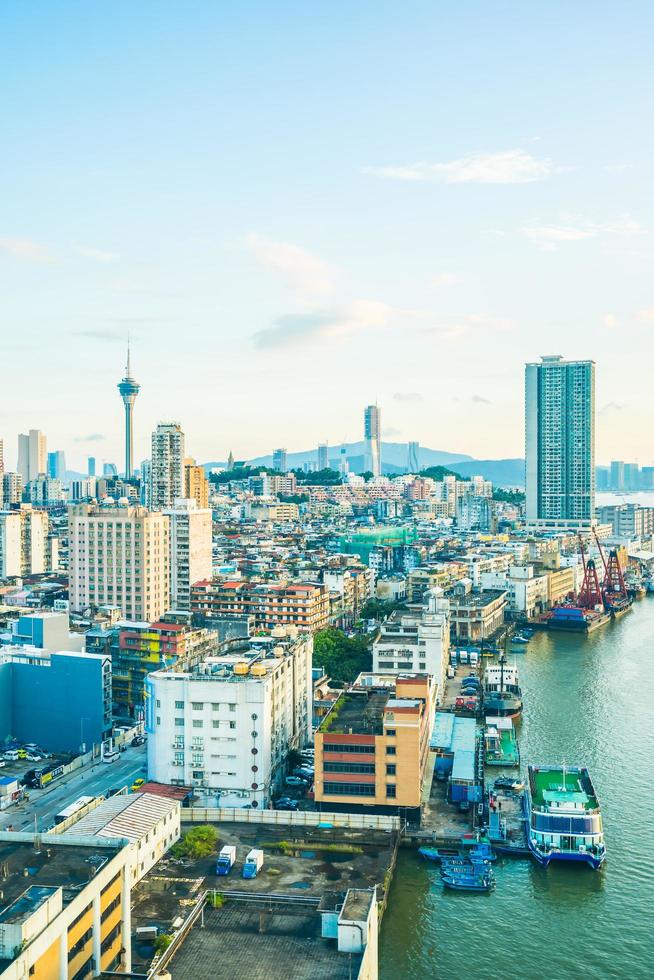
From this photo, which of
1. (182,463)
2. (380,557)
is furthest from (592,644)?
(182,463)

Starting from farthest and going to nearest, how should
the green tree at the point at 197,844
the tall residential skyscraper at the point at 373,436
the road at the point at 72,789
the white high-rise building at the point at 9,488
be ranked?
the tall residential skyscraper at the point at 373,436 < the white high-rise building at the point at 9,488 < the road at the point at 72,789 < the green tree at the point at 197,844

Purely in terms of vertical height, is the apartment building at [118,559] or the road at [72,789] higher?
the apartment building at [118,559]

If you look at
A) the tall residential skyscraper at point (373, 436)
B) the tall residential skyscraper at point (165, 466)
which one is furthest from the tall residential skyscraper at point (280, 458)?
the tall residential skyscraper at point (165, 466)

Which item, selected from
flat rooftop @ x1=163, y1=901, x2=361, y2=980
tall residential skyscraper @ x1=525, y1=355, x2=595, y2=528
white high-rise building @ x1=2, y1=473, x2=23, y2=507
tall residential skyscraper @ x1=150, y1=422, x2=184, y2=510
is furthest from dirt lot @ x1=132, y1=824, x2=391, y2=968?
white high-rise building @ x1=2, y1=473, x2=23, y2=507

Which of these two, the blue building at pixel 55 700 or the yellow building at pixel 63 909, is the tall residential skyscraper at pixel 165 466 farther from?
the yellow building at pixel 63 909

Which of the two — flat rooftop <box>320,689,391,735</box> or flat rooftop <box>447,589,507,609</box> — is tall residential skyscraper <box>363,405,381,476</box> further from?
flat rooftop <box>320,689,391,735</box>
